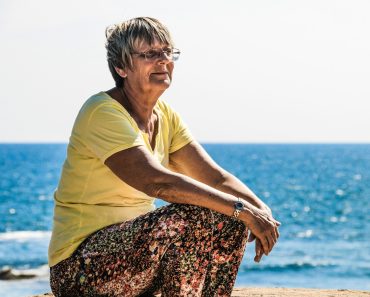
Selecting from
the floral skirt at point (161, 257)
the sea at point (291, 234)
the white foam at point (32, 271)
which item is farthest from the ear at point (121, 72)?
the white foam at point (32, 271)

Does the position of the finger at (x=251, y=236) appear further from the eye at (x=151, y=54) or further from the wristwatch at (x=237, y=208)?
the eye at (x=151, y=54)

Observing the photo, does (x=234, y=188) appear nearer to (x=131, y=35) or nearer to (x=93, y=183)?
(x=93, y=183)

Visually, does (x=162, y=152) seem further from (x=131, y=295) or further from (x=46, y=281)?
(x=46, y=281)

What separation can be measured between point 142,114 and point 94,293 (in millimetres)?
979

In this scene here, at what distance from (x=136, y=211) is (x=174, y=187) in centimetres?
41

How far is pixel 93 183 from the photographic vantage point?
398 cm

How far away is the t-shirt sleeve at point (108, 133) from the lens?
3.83m

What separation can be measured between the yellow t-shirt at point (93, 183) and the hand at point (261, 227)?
589 mm

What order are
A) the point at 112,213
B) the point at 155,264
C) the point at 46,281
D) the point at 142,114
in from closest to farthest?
the point at 155,264, the point at 112,213, the point at 142,114, the point at 46,281

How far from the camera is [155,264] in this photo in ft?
12.2

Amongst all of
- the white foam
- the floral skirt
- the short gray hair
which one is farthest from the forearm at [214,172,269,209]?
the white foam

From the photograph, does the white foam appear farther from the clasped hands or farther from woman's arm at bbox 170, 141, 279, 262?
the clasped hands

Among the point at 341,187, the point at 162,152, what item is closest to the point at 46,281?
the point at 162,152

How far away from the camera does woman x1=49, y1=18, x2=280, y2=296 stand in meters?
3.69
